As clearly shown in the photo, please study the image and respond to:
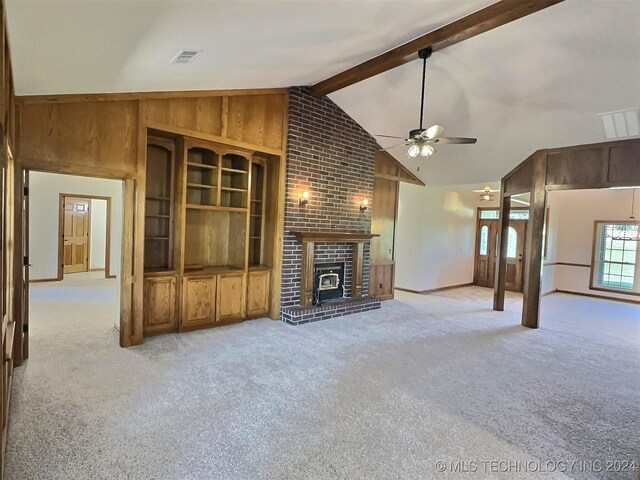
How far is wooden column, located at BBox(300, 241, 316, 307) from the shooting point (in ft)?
18.2

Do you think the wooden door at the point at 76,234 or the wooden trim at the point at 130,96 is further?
the wooden door at the point at 76,234

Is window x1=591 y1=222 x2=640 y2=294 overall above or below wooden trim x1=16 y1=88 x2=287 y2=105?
below

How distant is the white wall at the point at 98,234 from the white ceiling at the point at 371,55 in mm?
6793

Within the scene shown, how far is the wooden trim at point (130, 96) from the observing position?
324 cm

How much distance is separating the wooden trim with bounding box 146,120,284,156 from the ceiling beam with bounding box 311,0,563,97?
4.36 ft

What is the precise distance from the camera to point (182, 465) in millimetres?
2154

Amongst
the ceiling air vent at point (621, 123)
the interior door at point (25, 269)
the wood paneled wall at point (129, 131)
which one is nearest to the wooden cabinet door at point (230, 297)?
the wood paneled wall at point (129, 131)

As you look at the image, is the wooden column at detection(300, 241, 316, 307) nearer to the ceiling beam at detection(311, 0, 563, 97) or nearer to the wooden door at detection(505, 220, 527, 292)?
the ceiling beam at detection(311, 0, 563, 97)

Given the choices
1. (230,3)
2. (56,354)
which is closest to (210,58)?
(230,3)

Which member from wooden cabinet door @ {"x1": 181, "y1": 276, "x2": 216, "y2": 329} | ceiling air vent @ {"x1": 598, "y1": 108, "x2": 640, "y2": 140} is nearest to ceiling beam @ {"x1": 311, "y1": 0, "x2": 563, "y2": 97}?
ceiling air vent @ {"x1": 598, "y1": 108, "x2": 640, "y2": 140}

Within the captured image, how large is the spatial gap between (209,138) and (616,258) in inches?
372

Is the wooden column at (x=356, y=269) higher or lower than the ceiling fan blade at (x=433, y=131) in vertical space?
lower

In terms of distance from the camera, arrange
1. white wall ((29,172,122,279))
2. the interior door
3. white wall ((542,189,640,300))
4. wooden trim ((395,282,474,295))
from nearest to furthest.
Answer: the interior door < white wall ((29,172,122,279)) < wooden trim ((395,282,474,295)) < white wall ((542,189,640,300))

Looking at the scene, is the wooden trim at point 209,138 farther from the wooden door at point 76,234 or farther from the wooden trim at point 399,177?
the wooden door at point 76,234
